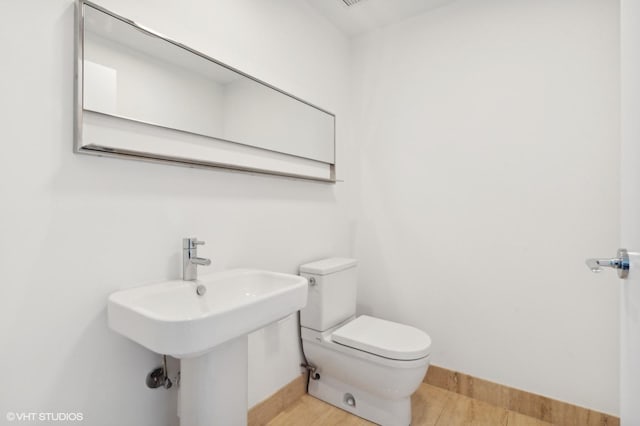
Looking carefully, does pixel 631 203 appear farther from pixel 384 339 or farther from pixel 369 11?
pixel 369 11

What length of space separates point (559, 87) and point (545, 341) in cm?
133

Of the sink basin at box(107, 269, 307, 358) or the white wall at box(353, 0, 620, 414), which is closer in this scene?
the sink basin at box(107, 269, 307, 358)

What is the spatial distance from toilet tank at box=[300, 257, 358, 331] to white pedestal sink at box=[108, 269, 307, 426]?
448 mm

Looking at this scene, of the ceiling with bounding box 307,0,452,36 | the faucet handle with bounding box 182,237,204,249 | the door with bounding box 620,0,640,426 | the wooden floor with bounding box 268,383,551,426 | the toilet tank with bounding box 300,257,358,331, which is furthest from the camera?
the ceiling with bounding box 307,0,452,36

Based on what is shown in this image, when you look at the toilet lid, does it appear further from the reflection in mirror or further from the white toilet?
the reflection in mirror

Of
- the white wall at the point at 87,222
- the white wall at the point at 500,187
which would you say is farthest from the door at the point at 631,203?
the white wall at the point at 87,222

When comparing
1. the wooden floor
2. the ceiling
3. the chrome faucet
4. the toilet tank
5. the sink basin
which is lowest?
the wooden floor

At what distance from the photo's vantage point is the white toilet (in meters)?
1.49

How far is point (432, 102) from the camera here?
6.53 ft

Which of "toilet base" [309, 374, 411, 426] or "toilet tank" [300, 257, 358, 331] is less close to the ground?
"toilet tank" [300, 257, 358, 331]

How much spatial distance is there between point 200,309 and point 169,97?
0.82 m

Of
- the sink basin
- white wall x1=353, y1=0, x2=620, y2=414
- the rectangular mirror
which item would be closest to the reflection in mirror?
the rectangular mirror

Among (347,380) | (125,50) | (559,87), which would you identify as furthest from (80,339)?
(559,87)

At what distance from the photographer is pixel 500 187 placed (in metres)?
1.77
